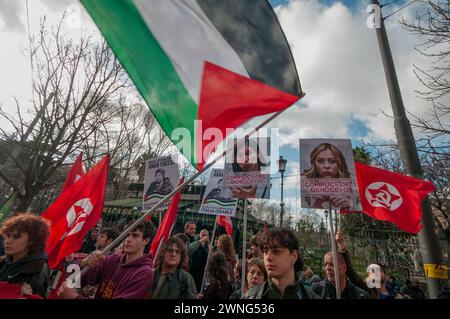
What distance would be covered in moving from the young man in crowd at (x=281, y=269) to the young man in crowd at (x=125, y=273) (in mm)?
1109

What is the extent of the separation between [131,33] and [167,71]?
56 centimetres

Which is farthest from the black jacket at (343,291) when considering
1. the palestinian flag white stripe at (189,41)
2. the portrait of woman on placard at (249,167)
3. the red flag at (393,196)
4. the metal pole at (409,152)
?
the palestinian flag white stripe at (189,41)

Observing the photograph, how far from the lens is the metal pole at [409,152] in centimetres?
366

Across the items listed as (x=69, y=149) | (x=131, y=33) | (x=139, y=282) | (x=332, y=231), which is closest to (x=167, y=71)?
(x=131, y=33)

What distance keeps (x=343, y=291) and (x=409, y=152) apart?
2395 mm

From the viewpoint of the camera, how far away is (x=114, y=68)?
9.44 meters

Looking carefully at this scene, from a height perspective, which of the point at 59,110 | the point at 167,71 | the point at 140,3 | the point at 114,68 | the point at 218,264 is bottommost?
the point at 218,264

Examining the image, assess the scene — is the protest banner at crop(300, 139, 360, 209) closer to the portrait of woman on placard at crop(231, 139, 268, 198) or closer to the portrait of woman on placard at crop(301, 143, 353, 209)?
the portrait of woman on placard at crop(301, 143, 353, 209)

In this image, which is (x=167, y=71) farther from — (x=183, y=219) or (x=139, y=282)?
(x=183, y=219)

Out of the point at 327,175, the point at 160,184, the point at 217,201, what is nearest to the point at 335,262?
the point at 327,175

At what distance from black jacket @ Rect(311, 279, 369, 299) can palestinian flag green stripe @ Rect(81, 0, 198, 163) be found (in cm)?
258

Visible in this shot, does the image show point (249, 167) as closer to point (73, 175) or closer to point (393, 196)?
point (393, 196)

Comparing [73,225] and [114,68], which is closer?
[73,225]
